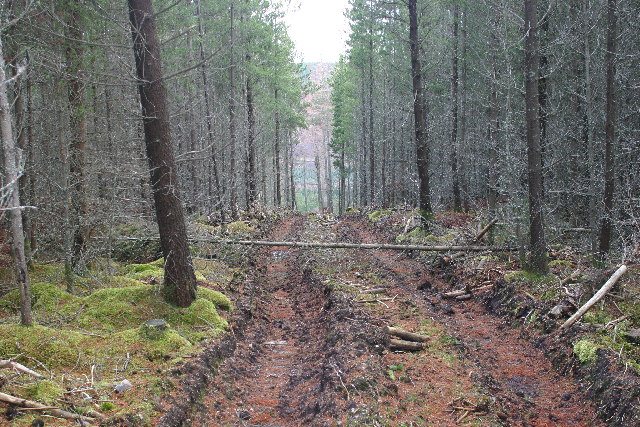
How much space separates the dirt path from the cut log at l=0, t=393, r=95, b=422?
1345 mm

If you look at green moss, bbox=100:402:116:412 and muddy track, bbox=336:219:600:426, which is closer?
green moss, bbox=100:402:116:412

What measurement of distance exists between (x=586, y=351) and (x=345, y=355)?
135 inches

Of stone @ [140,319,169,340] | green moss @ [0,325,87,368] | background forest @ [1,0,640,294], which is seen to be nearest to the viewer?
green moss @ [0,325,87,368]

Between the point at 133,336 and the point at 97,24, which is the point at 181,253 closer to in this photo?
the point at 133,336

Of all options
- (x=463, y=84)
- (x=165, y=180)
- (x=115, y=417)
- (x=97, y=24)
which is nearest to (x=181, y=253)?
(x=165, y=180)

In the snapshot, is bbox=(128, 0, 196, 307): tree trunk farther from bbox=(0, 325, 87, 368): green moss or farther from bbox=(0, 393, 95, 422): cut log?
bbox=(0, 393, 95, 422): cut log

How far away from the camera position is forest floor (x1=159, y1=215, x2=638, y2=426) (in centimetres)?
542

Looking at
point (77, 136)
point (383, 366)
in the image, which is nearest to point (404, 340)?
point (383, 366)

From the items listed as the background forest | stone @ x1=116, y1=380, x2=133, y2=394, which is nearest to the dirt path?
stone @ x1=116, y1=380, x2=133, y2=394

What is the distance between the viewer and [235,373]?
6.82m

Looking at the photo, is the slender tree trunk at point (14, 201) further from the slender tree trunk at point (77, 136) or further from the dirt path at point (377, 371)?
the slender tree trunk at point (77, 136)

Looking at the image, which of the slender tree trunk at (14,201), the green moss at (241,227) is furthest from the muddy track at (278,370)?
the green moss at (241,227)

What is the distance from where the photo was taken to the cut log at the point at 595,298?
722 centimetres

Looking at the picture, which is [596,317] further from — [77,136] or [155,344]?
[77,136]
